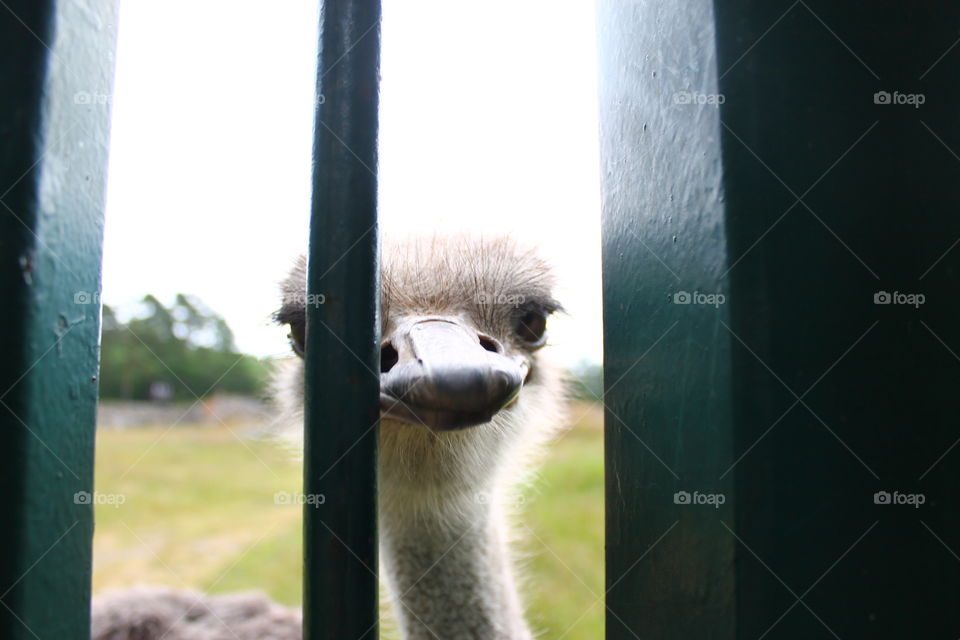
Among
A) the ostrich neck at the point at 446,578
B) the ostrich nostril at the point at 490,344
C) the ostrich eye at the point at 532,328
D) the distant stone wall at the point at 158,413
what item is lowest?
the distant stone wall at the point at 158,413

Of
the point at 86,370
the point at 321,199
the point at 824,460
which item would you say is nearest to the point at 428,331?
the point at 321,199

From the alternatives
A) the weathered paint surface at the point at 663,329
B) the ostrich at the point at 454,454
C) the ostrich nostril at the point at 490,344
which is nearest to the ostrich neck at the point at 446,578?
the ostrich at the point at 454,454

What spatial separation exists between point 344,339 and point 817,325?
1.81ft

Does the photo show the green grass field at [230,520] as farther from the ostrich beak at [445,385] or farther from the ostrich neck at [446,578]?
the ostrich beak at [445,385]

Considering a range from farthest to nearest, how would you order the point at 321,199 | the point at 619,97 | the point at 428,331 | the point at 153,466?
the point at 153,466, the point at 428,331, the point at 619,97, the point at 321,199

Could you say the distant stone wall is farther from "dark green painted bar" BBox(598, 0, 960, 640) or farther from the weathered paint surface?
"dark green painted bar" BBox(598, 0, 960, 640)

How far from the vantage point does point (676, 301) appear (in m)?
0.95

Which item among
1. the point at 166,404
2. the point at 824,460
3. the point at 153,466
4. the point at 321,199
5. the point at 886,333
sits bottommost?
the point at 153,466

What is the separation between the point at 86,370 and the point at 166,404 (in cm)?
1852

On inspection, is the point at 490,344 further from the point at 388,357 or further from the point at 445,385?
the point at 445,385

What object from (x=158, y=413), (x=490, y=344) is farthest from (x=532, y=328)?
(x=158, y=413)

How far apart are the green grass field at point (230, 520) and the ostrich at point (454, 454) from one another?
3.72m

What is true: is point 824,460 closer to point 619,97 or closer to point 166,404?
point 619,97

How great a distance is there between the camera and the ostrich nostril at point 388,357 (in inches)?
59.5
